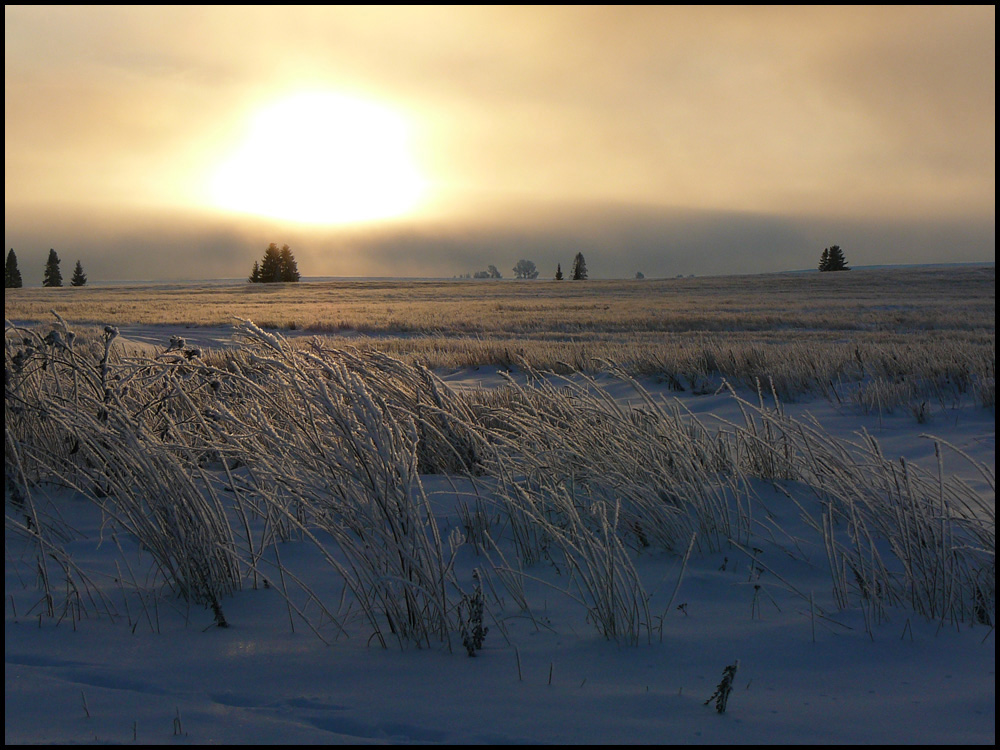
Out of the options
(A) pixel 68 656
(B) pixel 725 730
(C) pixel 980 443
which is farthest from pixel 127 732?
(C) pixel 980 443

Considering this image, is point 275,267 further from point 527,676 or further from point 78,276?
point 527,676

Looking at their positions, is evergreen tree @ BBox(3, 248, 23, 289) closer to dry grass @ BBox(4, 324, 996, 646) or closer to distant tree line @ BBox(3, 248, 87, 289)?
distant tree line @ BBox(3, 248, 87, 289)

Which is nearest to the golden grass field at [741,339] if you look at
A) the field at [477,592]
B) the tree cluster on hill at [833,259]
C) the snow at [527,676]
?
the field at [477,592]

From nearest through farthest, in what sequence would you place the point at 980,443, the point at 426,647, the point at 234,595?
1. the point at 426,647
2. the point at 234,595
3. the point at 980,443

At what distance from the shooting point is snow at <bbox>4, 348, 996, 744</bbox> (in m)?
1.91

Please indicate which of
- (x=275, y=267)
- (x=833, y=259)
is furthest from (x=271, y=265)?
(x=833, y=259)

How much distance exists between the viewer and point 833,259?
83188 mm

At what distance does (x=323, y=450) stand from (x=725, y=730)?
1.69 metres

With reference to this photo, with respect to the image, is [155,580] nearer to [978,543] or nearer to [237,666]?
[237,666]

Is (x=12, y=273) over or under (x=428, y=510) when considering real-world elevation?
over

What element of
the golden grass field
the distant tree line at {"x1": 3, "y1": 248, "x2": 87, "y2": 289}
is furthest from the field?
the distant tree line at {"x1": 3, "y1": 248, "x2": 87, "y2": 289}

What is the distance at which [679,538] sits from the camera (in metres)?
3.41

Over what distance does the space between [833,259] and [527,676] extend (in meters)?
91.2

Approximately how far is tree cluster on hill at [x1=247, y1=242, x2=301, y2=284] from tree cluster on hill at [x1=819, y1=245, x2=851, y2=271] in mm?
65801
